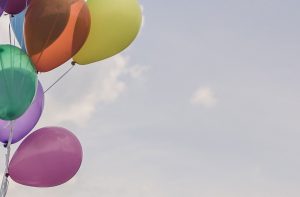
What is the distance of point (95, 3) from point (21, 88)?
5.56 feet


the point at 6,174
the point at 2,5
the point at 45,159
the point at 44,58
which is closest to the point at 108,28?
the point at 44,58

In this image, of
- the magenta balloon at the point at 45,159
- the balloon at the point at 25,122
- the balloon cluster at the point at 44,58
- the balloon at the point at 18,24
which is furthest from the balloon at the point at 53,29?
the magenta balloon at the point at 45,159

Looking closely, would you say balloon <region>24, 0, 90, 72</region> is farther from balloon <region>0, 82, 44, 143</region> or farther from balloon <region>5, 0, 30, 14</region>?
balloon <region>0, 82, 44, 143</region>

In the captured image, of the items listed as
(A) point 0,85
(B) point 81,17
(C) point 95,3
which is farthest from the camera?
(C) point 95,3

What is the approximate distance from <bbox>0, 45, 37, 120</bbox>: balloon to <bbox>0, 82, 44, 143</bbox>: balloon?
1.69 ft

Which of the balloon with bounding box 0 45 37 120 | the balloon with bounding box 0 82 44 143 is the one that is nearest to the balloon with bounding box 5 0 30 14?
the balloon with bounding box 0 45 37 120

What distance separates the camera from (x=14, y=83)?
6.42m

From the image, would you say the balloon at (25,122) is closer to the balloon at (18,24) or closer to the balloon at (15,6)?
the balloon at (18,24)

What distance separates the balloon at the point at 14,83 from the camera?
20.9 ft

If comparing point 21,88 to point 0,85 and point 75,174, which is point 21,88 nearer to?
point 0,85

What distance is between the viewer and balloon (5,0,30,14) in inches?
261

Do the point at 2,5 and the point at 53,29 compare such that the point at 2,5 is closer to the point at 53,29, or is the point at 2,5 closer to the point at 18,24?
the point at 18,24

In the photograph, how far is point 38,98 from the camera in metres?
7.16

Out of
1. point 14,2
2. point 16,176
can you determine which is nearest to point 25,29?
point 14,2
